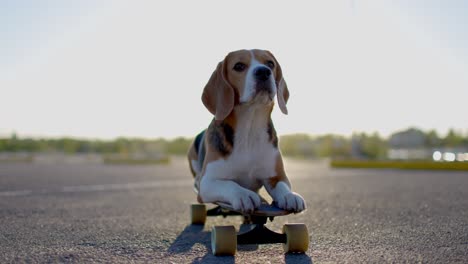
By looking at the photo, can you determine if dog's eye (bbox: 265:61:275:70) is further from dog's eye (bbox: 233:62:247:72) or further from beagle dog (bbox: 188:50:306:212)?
dog's eye (bbox: 233:62:247:72)

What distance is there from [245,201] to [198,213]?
6.39ft

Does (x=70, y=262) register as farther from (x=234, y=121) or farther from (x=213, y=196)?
(x=234, y=121)

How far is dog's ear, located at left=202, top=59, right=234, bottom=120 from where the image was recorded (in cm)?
402

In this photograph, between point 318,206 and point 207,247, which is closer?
point 207,247

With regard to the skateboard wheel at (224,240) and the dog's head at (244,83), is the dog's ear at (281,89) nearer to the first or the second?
the dog's head at (244,83)

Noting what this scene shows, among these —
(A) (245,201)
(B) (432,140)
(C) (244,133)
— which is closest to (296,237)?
(A) (245,201)

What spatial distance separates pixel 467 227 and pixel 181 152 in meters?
68.1

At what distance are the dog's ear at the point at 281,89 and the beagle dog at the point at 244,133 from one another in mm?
18

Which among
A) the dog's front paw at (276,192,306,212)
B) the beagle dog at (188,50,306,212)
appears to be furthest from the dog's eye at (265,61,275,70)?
the dog's front paw at (276,192,306,212)

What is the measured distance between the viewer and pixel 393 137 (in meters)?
60.6

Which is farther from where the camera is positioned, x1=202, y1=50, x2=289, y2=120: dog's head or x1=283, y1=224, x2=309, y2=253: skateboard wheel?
x1=202, y1=50, x2=289, y2=120: dog's head

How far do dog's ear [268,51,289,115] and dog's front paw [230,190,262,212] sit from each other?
941mm

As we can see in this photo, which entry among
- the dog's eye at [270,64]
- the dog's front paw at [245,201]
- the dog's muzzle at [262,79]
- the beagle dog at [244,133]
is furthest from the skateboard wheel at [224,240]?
the dog's eye at [270,64]

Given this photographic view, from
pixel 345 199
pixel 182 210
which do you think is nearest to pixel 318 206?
pixel 345 199
